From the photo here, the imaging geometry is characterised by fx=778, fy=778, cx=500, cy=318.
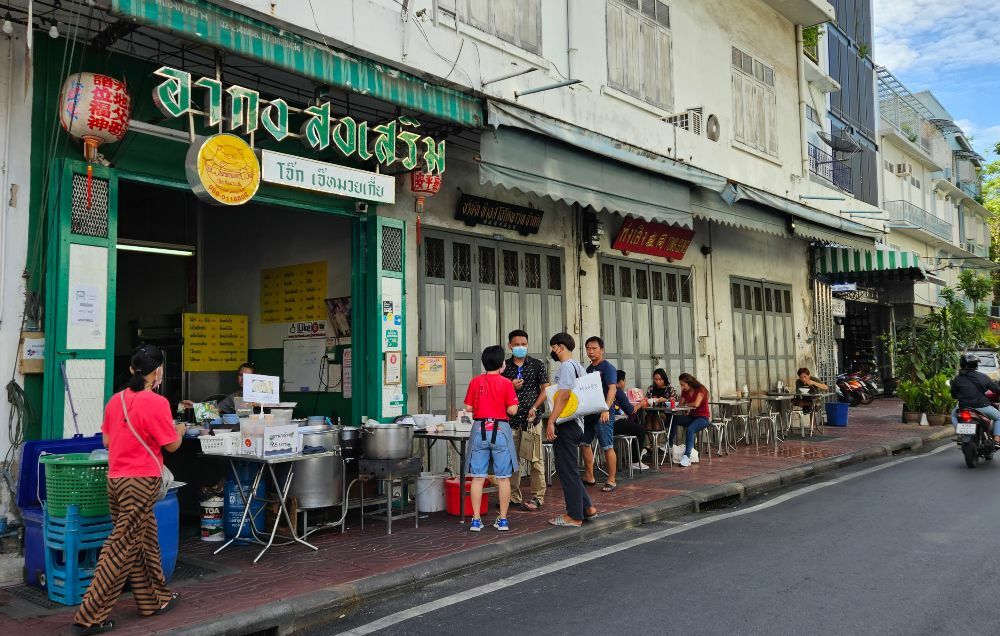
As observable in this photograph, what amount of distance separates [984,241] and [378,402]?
50.5 m

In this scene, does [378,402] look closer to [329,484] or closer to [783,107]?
[329,484]

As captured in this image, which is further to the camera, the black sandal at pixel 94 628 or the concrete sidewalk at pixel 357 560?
the concrete sidewalk at pixel 357 560

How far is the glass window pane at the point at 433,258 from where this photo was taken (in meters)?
9.79

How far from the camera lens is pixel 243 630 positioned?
491 centimetres

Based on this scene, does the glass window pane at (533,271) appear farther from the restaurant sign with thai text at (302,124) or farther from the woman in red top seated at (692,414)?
the restaurant sign with thai text at (302,124)

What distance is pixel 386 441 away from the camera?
7.52 m

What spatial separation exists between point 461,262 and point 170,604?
5.92 m

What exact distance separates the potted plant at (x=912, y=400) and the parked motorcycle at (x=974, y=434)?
7250mm

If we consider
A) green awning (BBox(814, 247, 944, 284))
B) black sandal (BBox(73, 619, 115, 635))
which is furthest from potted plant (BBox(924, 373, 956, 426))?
black sandal (BBox(73, 619, 115, 635))

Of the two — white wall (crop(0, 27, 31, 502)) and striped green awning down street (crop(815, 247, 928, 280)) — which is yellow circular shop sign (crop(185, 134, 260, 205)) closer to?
white wall (crop(0, 27, 31, 502))

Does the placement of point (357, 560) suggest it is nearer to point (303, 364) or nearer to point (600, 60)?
point (303, 364)

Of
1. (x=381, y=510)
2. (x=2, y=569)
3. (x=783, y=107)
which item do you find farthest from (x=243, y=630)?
(x=783, y=107)

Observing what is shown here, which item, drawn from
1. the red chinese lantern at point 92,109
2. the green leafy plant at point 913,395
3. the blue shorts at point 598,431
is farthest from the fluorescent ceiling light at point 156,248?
the green leafy plant at point 913,395

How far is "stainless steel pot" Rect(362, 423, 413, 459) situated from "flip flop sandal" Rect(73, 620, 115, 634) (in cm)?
302
